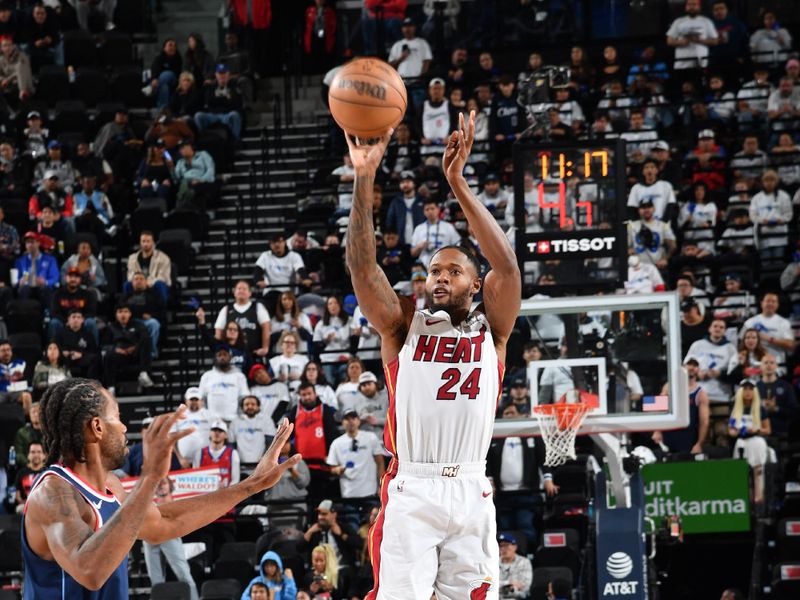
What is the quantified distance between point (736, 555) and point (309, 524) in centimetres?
458

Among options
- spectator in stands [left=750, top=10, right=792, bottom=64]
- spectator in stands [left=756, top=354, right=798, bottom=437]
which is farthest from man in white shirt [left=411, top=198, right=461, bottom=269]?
spectator in stands [left=750, top=10, right=792, bottom=64]

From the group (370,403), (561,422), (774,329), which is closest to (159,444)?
(561,422)

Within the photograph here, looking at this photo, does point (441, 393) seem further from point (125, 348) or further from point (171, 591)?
point (125, 348)

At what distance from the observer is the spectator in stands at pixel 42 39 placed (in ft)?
82.8

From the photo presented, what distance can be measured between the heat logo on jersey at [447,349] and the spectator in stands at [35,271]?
42.1 feet

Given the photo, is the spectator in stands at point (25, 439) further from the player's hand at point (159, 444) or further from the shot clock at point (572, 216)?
the player's hand at point (159, 444)

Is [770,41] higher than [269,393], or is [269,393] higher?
[770,41]

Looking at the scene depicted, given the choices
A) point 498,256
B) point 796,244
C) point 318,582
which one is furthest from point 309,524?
point 498,256

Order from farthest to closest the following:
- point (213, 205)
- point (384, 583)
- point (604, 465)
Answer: point (213, 205) → point (604, 465) → point (384, 583)

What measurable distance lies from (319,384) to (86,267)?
4400 mm

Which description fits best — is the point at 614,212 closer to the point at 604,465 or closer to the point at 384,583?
the point at 604,465

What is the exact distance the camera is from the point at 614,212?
13.8m

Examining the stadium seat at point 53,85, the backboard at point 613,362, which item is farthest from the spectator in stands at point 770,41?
the stadium seat at point 53,85

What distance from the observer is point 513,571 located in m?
14.6
